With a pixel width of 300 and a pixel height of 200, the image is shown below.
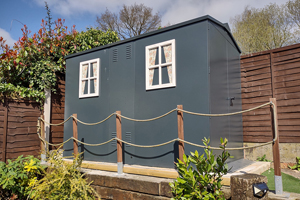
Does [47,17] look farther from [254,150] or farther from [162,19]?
[162,19]

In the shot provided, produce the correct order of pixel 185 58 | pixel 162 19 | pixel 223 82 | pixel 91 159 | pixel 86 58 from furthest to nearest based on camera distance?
pixel 162 19 → pixel 86 58 → pixel 91 159 → pixel 223 82 → pixel 185 58

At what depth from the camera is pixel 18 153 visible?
560cm

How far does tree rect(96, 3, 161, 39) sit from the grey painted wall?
530 inches

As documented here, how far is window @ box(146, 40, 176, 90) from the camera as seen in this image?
4.01 meters

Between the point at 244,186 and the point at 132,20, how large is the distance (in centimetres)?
1769

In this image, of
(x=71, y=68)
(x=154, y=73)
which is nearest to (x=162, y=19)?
(x=71, y=68)

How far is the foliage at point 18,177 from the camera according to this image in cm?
437

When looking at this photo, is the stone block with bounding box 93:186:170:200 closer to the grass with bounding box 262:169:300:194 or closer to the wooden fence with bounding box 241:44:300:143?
the grass with bounding box 262:169:300:194

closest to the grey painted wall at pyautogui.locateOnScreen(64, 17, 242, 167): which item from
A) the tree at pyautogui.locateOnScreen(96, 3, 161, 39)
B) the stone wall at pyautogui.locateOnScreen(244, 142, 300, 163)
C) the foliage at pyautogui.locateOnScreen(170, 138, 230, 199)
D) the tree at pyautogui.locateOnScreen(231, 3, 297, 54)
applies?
the foliage at pyautogui.locateOnScreen(170, 138, 230, 199)

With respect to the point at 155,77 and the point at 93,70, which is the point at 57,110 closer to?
the point at 93,70

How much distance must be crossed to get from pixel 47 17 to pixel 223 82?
19.0ft

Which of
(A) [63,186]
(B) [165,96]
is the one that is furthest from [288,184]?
(A) [63,186]

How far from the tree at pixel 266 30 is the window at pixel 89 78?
1174 centimetres

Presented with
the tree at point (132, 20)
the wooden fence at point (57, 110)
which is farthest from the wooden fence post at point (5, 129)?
the tree at point (132, 20)
